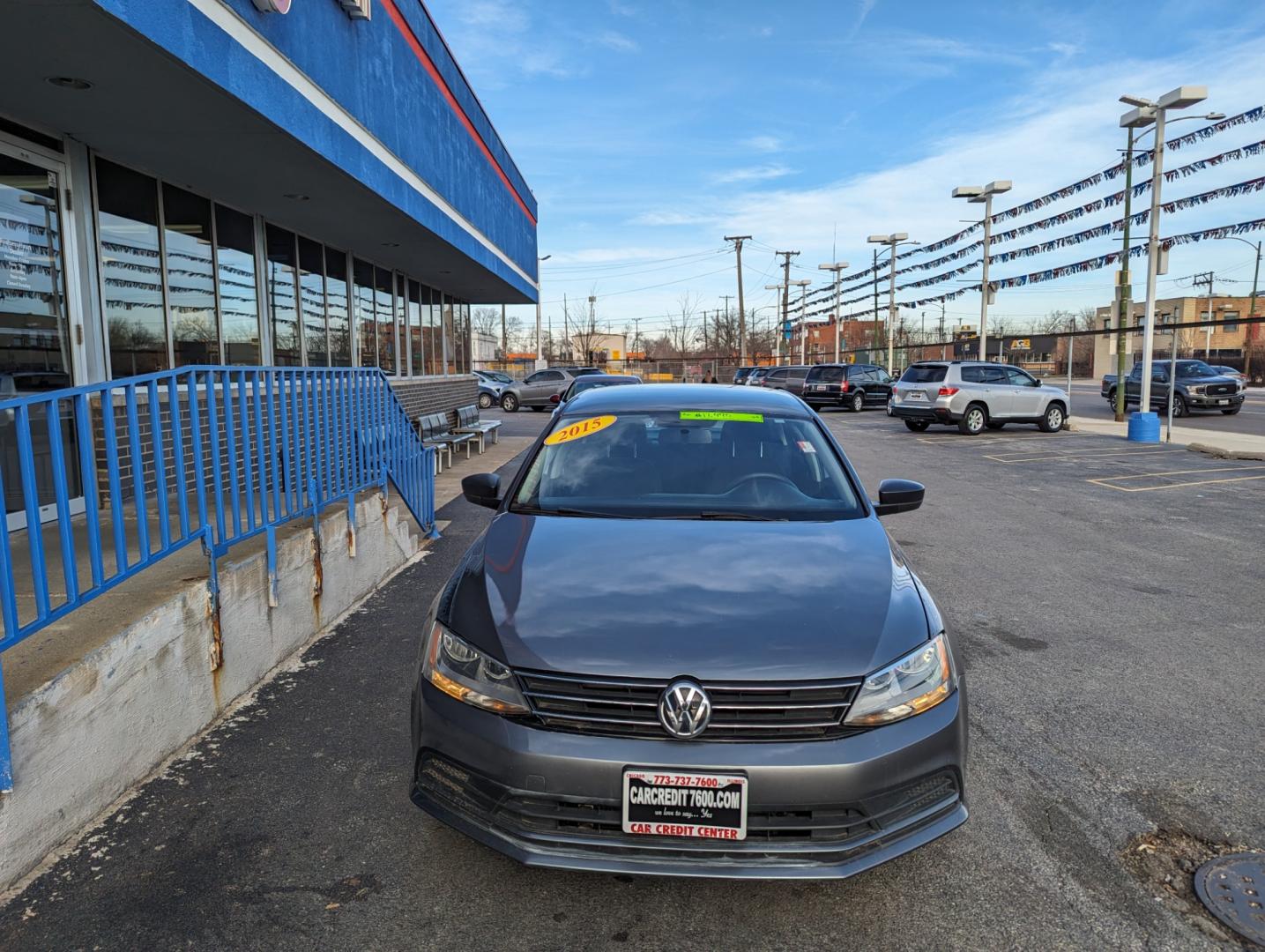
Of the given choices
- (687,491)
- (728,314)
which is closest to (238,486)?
(687,491)

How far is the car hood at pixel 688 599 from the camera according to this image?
8.08 ft

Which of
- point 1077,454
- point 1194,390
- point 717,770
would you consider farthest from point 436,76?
point 1194,390

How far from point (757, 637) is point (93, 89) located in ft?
18.8

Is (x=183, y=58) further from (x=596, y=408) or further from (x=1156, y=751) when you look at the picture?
(x=1156, y=751)

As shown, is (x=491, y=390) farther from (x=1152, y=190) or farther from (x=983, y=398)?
(x=1152, y=190)

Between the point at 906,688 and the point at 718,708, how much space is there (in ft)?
2.00

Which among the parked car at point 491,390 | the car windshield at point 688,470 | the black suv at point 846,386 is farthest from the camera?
the parked car at point 491,390

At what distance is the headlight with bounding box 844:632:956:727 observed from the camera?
8.00ft

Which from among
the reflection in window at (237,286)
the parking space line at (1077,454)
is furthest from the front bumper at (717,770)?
the parking space line at (1077,454)

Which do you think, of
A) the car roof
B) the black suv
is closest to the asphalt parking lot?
the car roof

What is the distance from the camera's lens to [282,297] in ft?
34.9

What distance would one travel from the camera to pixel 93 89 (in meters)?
5.46

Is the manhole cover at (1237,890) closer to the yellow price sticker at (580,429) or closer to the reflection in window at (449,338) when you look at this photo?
the yellow price sticker at (580,429)

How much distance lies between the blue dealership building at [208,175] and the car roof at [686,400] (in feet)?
10.1
